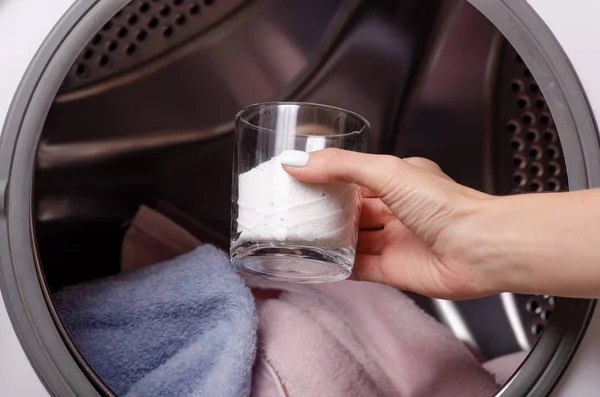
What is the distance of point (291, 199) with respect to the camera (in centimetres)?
50

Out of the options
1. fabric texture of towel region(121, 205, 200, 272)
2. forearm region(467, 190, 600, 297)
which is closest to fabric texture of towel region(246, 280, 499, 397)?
fabric texture of towel region(121, 205, 200, 272)

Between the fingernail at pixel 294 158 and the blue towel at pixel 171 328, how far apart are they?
0.81ft

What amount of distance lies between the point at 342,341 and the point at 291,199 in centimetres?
33

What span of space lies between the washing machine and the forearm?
5 cm

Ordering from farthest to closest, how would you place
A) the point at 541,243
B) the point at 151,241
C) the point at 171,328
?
the point at 151,241
the point at 171,328
the point at 541,243

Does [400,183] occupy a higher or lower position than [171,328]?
higher

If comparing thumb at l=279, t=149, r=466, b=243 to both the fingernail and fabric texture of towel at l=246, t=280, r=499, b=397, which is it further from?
fabric texture of towel at l=246, t=280, r=499, b=397

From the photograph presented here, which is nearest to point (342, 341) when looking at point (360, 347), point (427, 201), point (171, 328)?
point (360, 347)

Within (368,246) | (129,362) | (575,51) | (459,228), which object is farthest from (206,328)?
(575,51)

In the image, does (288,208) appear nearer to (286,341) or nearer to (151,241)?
(286,341)

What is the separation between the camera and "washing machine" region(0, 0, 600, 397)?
1.76 ft

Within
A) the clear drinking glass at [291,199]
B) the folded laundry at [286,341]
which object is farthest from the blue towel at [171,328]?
the clear drinking glass at [291,199]

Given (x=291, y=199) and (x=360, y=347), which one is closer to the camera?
(x=291, y=199)

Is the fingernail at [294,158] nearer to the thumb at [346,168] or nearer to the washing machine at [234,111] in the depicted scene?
the thumb at [346,168]
